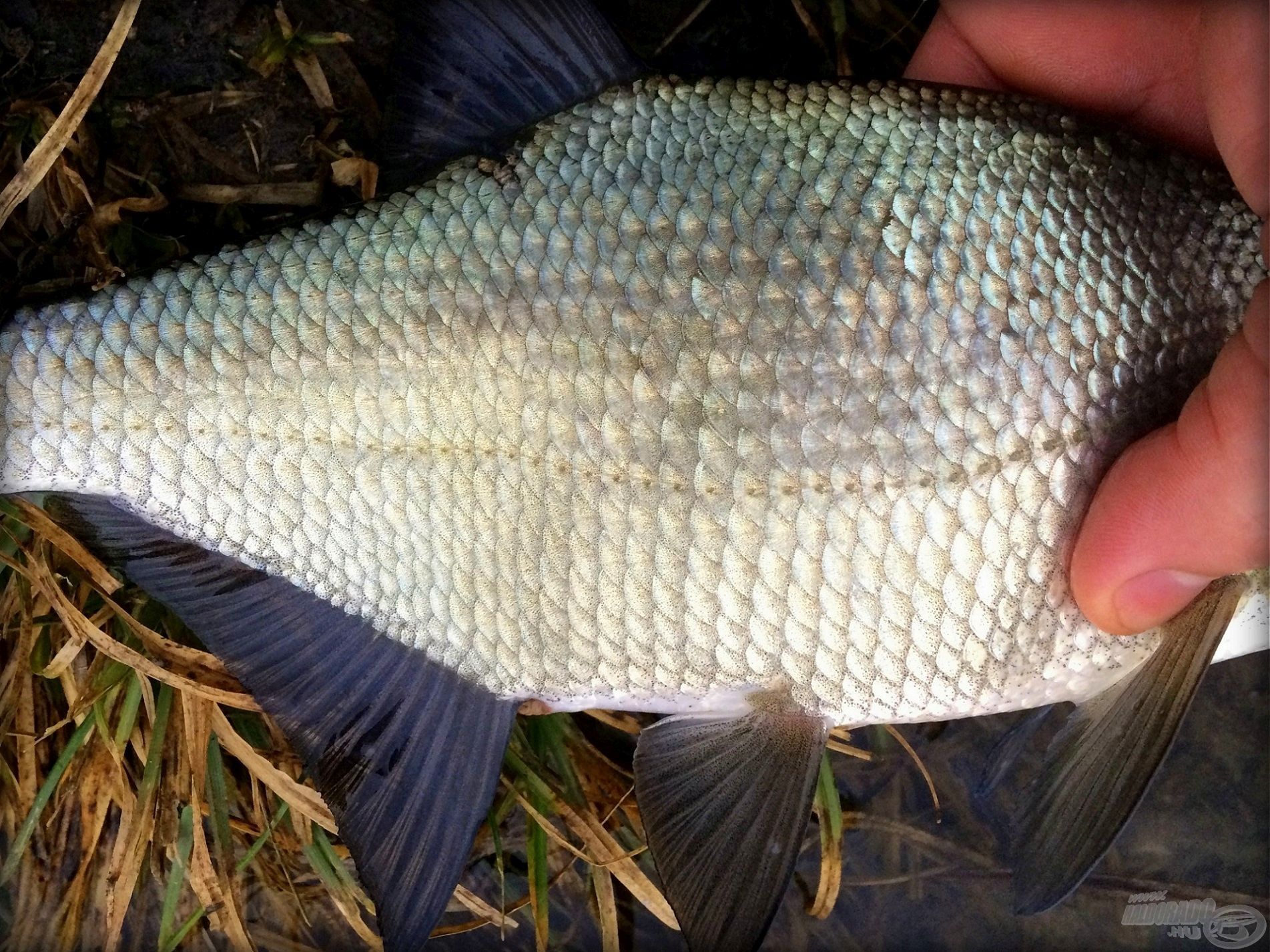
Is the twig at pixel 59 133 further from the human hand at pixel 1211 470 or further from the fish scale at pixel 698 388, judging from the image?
the human hand at pixel 1211 470

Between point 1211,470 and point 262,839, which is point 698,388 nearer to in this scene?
point 1211,470

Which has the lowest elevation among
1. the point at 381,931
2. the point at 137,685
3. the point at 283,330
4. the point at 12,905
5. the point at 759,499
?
the point at 12,905

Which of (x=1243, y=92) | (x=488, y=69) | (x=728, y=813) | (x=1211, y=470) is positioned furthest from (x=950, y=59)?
(x=728, y=813)

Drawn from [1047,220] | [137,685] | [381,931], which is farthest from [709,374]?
[137,685]

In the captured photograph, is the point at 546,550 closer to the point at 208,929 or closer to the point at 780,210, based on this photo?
the point at 780,210

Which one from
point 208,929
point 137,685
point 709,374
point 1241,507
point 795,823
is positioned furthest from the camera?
point 208,929

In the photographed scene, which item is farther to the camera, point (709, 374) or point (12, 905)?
point (12, 905)

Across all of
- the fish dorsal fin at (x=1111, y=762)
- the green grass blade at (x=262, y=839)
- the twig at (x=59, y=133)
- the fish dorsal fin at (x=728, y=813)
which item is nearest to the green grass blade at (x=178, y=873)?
the green grass blade at (x=262, y=839)

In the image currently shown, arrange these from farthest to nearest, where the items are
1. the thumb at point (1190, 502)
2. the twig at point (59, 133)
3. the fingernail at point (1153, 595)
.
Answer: the twig at point (59, 133)
the fingernail at point (1153, 595)
the thumb at point (1190, 502)
